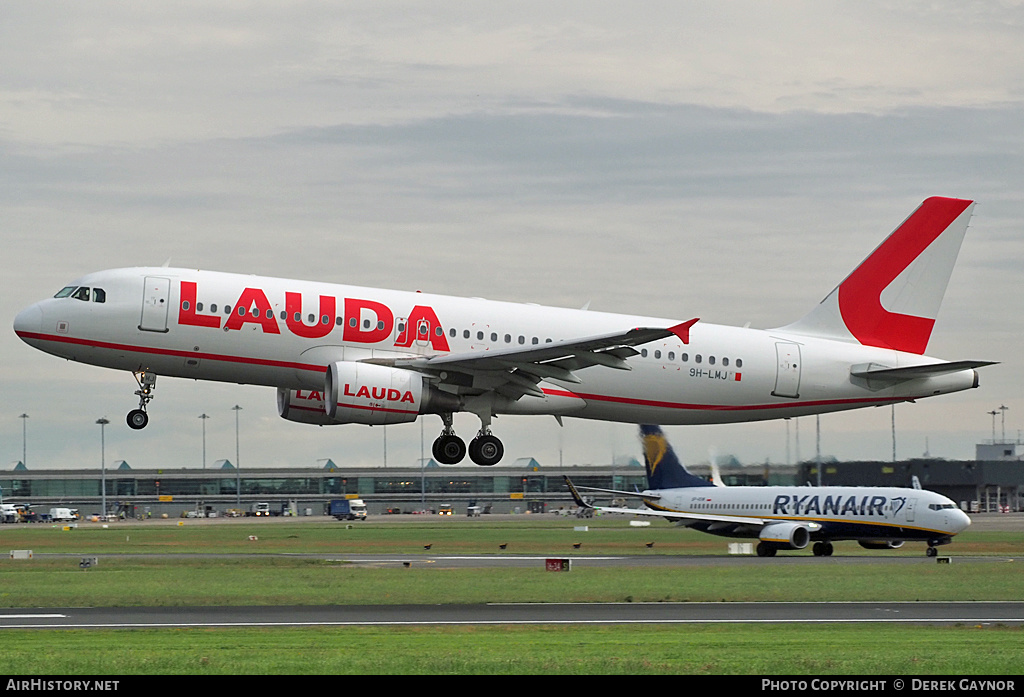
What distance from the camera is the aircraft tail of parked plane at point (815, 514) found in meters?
99.9

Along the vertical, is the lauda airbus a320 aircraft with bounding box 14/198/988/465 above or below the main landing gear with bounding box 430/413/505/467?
above

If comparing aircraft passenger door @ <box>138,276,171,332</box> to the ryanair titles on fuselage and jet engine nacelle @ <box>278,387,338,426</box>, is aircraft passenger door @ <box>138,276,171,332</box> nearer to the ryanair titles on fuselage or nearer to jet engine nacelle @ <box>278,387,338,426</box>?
jet engine nacelle @ <box>278,387,338,426</box>

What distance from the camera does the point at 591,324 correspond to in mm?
48500

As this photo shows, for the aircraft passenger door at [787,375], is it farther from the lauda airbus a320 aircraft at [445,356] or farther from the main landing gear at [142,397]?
the main landing gear at [142,397]

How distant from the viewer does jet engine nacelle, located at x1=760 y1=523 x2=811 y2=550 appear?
102 meters

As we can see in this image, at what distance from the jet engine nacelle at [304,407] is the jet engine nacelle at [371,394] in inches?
119

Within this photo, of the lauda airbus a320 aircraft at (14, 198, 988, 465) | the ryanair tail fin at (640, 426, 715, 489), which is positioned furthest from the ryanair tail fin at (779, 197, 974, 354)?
the ryanair tail fin at (640, 426, 715, 489)

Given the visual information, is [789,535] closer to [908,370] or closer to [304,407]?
[908,370]

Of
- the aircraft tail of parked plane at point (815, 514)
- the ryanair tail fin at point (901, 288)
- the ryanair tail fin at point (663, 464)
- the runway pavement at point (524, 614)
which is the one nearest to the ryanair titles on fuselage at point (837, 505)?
the aircraft tail of parked plane at point (815, 514)

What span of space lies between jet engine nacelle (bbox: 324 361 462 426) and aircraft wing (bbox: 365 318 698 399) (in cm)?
68

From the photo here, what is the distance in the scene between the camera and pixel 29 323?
4506 cm
